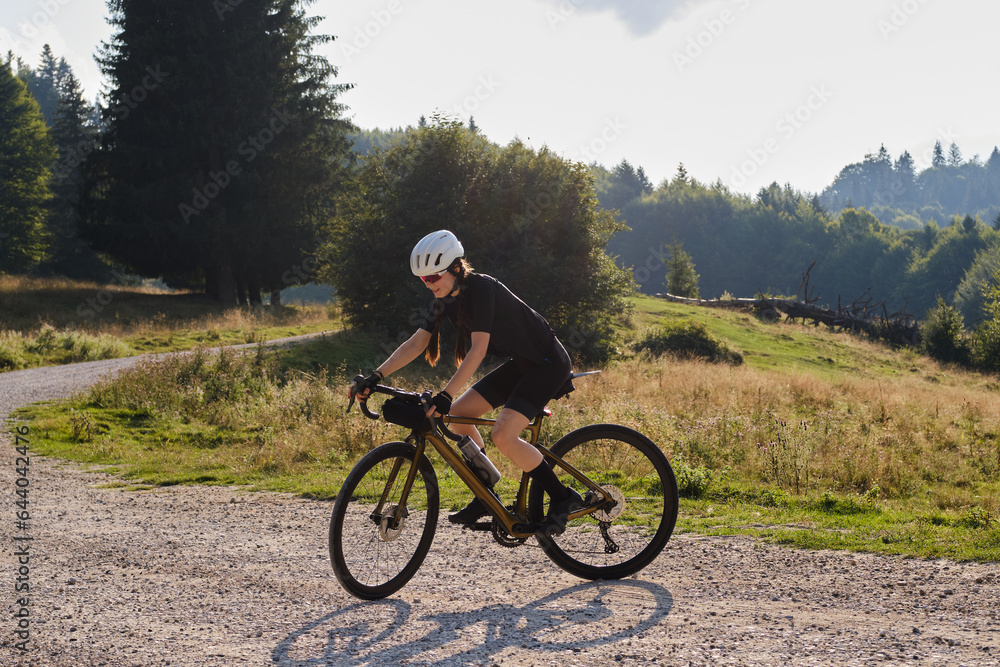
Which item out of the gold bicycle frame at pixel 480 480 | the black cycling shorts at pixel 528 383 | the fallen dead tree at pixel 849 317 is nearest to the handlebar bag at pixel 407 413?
the gold bicycle frame at pixel 480 480

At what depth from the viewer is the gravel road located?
354 centimetres

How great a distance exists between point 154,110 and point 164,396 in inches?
1134

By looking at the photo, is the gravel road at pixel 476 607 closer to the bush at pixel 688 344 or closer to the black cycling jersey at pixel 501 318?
the black cycling jersey at pixel 501 318

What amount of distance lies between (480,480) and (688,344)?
2706 cm

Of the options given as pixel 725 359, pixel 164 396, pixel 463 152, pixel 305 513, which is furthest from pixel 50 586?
pixel 725 359

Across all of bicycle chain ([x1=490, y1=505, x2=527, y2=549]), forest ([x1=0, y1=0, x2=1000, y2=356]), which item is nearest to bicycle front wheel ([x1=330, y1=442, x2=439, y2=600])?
bicycle chain ([x1=490, y1=505, x2=527, y2=549])

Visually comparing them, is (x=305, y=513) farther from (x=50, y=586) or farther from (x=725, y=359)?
(x=725, y=359)

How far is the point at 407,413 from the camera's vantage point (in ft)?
14.2

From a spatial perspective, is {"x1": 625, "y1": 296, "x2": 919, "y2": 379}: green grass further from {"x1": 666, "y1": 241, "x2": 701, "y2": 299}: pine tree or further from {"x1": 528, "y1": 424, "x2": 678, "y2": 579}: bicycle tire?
{"x1": 528, "y1": 424, "x2": 678, "y2": 579}: bicycle tire

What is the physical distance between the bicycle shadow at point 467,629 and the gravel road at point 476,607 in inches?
0.6

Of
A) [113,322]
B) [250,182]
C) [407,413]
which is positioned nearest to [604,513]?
[407,413]

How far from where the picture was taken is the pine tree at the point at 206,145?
36.2 metres

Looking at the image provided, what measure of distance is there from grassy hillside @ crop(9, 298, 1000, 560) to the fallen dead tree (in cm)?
2953

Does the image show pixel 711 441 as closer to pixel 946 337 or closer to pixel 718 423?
pixel 718 423
